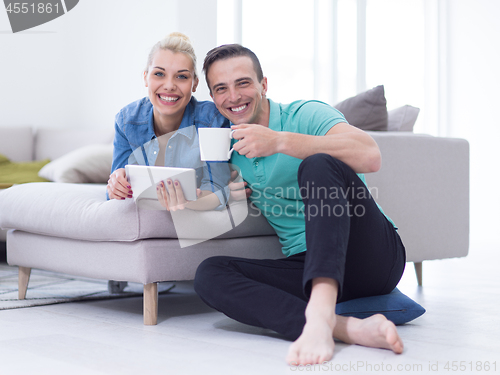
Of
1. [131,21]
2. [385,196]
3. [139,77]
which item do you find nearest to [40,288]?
[385,196]

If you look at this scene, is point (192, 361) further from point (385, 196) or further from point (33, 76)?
point (33, 76)

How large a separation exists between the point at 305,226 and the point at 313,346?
0.29 m

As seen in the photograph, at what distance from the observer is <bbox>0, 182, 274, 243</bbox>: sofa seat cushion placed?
1556 millimetres

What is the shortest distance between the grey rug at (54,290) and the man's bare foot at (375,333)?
3.55 feet

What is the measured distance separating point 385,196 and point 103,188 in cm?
108

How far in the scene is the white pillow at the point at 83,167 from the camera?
2.94 m

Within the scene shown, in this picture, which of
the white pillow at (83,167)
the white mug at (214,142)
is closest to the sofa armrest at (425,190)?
the white mug at (214,142)

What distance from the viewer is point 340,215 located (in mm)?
1191

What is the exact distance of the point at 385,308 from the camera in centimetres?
149

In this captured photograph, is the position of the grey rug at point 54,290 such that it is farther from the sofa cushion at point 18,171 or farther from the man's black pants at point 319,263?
the man's black pants at point 319,263

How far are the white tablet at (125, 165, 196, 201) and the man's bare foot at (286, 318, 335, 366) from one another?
50 centimetres

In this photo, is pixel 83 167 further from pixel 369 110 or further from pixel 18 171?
pixel 369 110

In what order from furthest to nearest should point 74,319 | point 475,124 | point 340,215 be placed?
point 475,124
point 74,319
point 340,215

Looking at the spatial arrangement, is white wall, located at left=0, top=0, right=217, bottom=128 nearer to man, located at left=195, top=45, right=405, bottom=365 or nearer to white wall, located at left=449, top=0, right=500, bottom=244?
man, located at left=195, top=45, right=405, bottom=365
